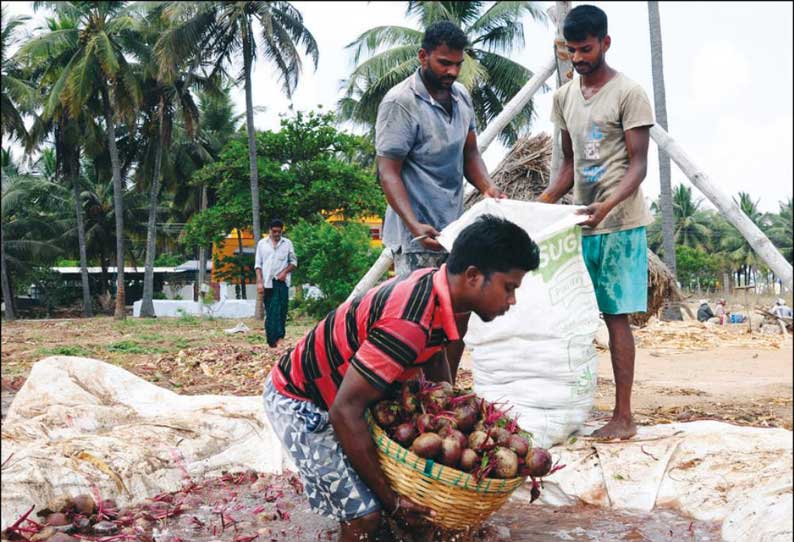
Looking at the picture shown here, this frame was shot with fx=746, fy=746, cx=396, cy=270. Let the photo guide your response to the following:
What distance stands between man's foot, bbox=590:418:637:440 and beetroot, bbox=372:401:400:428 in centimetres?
148

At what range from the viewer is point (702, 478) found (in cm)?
325

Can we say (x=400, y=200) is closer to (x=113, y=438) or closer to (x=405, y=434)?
(x=405, y=434)

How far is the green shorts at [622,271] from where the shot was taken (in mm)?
3641

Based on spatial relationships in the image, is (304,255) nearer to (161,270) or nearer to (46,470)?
(46,470)

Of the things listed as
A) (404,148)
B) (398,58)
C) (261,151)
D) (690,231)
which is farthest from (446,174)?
(690,231)

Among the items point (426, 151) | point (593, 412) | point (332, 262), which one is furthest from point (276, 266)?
point (332, 262)

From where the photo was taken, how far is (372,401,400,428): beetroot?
254cm

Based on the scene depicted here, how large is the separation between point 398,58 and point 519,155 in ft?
48.0

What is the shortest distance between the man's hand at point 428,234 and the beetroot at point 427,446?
4.18ft

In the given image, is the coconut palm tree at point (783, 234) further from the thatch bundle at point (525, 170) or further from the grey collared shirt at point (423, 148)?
the grey collared shirt at point (423, 148)

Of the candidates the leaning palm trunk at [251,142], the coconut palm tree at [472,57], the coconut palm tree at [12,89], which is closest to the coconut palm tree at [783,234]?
the coconut palm tree at [472,57]

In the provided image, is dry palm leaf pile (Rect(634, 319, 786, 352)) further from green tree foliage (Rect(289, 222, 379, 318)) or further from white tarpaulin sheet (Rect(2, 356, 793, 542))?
white tarpaulin sheet (Rect(2, 356, 793, 542))

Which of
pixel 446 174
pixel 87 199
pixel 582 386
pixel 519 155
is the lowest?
pixel 582 386

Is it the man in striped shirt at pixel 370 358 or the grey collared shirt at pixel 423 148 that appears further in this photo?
the grey collared shirt at pixel 423 148
